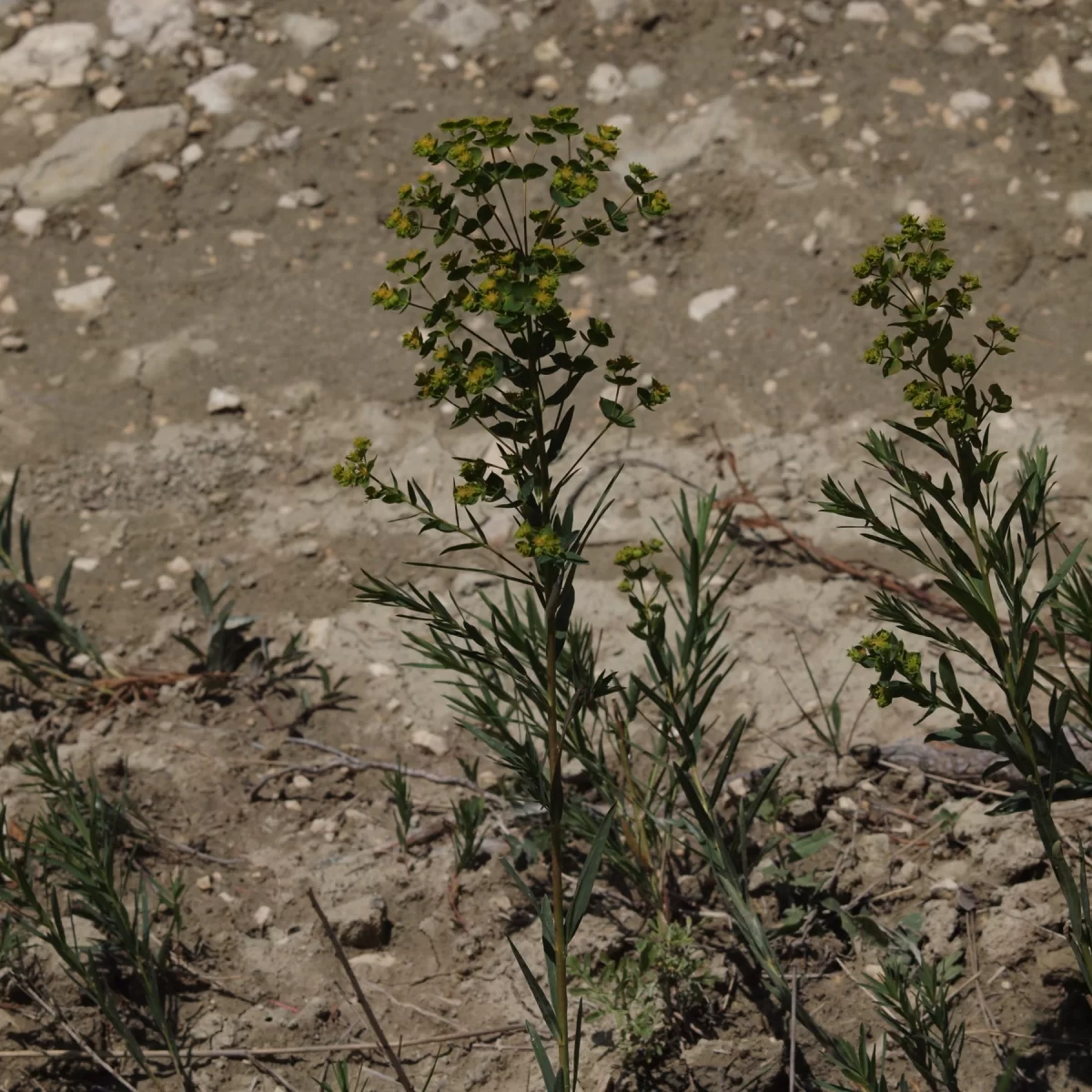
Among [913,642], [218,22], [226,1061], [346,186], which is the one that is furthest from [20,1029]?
[218,22]

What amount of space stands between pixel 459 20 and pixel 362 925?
364 centimetres

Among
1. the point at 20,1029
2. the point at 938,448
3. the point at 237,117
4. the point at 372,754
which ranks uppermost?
the point at 938,448

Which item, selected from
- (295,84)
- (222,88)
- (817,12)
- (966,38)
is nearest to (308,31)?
(295,84)

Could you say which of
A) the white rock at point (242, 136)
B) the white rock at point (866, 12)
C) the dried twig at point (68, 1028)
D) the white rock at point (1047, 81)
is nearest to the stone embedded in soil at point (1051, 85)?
the white rock at point (1047, 81)

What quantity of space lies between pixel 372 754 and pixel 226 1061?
2.86 feet

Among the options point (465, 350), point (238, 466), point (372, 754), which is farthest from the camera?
point (238, 466)

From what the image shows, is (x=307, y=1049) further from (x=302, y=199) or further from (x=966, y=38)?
(x=966, y=38)

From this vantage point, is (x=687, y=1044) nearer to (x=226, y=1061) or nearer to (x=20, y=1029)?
(x=226, y=1061)

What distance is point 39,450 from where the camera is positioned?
386 centimetres

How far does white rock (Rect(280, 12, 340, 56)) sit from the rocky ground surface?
0.07ft

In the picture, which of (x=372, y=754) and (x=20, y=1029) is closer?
(x=20, y=1029)

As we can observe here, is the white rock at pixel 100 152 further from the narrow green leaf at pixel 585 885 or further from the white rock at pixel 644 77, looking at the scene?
the narrow green leaf at pixel 585 885

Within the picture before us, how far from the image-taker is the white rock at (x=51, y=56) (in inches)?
189

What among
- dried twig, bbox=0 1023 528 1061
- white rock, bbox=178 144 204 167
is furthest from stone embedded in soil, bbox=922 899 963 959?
white rock, bbox=178 144 204 167
